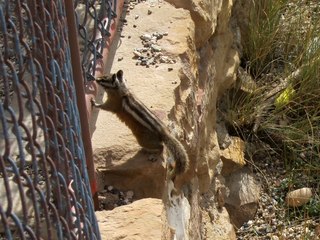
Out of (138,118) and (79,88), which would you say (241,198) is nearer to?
(138,118)

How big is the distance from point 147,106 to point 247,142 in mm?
2170

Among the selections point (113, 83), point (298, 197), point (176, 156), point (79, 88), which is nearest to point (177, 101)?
point (176, 156)

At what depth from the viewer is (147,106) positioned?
453 centimetres

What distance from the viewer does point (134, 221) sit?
12.2 ft

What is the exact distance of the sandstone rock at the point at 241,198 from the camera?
6.18 m

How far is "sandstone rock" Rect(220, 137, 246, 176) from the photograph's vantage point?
20.5 feet

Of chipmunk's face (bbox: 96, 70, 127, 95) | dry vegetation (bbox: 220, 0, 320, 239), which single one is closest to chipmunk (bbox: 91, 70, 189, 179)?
chipmunk's face (bbox: 96, 70, 127, 95)

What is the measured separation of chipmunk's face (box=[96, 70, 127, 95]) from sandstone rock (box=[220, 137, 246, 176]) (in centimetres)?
201

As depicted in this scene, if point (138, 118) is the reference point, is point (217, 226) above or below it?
below

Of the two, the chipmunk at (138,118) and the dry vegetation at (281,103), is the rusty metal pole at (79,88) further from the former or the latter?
the dry vegetation at (281,103)

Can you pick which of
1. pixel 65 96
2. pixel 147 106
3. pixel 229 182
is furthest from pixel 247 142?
pixel 65 96

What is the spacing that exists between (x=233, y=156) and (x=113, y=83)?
217 cm

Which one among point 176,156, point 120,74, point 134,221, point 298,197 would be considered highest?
point 120,74

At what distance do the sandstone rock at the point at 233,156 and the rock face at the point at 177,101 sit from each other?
0.83 feet
